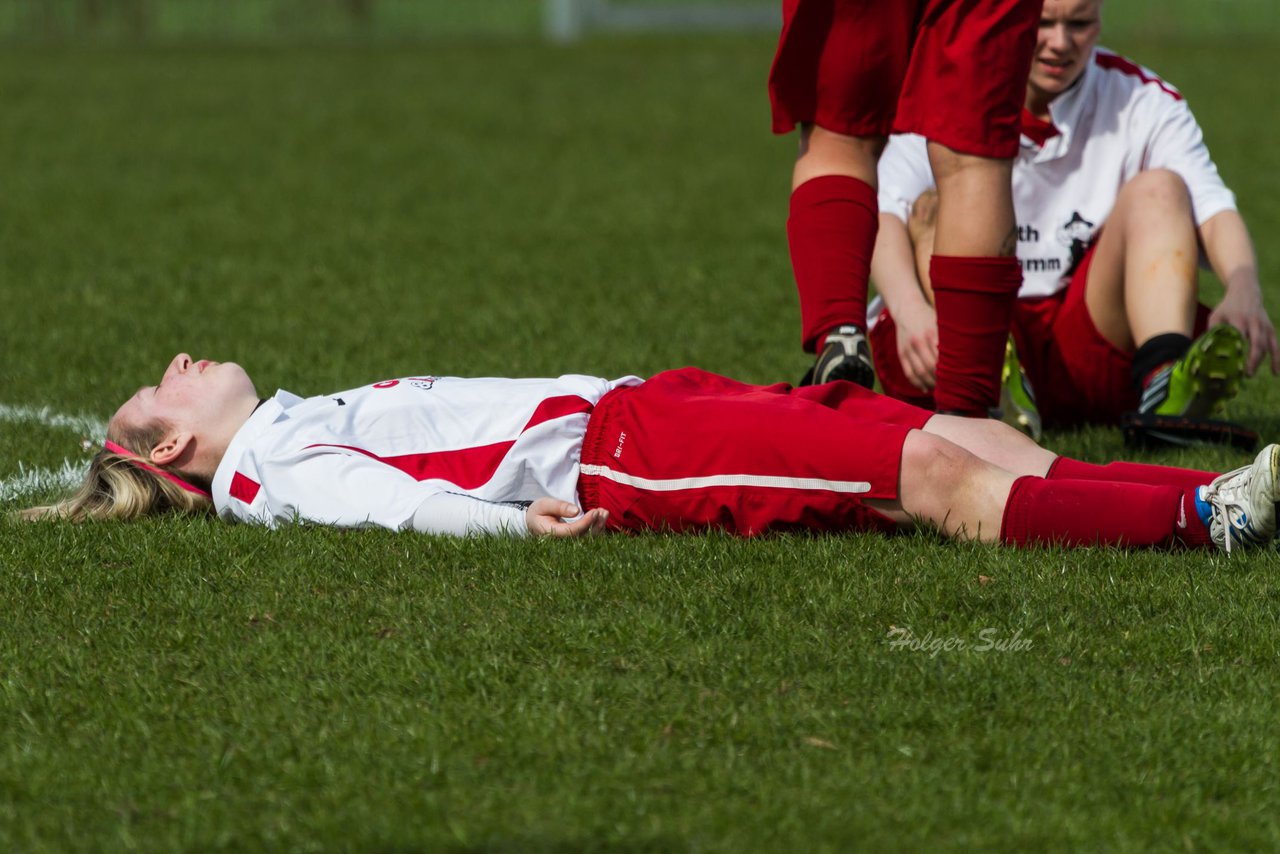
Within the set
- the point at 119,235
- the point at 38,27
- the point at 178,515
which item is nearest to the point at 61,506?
the point at 178,515

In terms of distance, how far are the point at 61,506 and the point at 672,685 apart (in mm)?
1712

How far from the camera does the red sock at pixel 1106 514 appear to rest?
11.4 feet

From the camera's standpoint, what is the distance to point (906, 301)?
181 inches

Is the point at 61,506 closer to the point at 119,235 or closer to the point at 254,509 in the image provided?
the point at 254,509

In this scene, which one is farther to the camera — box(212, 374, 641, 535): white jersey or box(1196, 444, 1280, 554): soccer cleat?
box(212, 374, 641, 535): white jersey

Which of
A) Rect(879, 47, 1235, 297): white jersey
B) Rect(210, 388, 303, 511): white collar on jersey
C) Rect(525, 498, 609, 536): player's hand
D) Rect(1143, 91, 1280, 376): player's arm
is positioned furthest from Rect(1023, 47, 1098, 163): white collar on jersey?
Rect(210, 388, 303, 511): white collar on jersey

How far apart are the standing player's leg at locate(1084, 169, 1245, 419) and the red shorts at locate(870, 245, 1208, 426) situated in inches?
1.7

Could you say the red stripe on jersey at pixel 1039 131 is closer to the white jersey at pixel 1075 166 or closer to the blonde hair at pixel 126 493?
the white jersey at pixel 1075 166

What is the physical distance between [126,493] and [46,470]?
67 cm

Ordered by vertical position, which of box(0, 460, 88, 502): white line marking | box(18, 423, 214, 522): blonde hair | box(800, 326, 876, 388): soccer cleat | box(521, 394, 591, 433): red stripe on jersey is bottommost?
box(0, 460, 88, 502): white line marking

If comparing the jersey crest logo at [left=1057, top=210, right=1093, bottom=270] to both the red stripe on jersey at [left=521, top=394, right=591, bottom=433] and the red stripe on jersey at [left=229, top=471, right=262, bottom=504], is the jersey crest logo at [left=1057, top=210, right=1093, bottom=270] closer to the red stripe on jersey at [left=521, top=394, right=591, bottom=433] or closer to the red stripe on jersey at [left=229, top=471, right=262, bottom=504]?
the red stripe on jersey at [left=521, top=394, right=591, bottom=433]

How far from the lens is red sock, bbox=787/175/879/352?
162 inches

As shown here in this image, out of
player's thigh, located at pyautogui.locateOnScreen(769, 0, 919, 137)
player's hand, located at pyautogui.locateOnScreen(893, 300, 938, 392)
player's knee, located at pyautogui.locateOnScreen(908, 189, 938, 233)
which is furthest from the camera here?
player's knee, located at pyautogui.locateOnScreen(908, 189, 938, 233)

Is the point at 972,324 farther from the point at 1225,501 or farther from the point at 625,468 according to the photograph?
the point at 625,468
